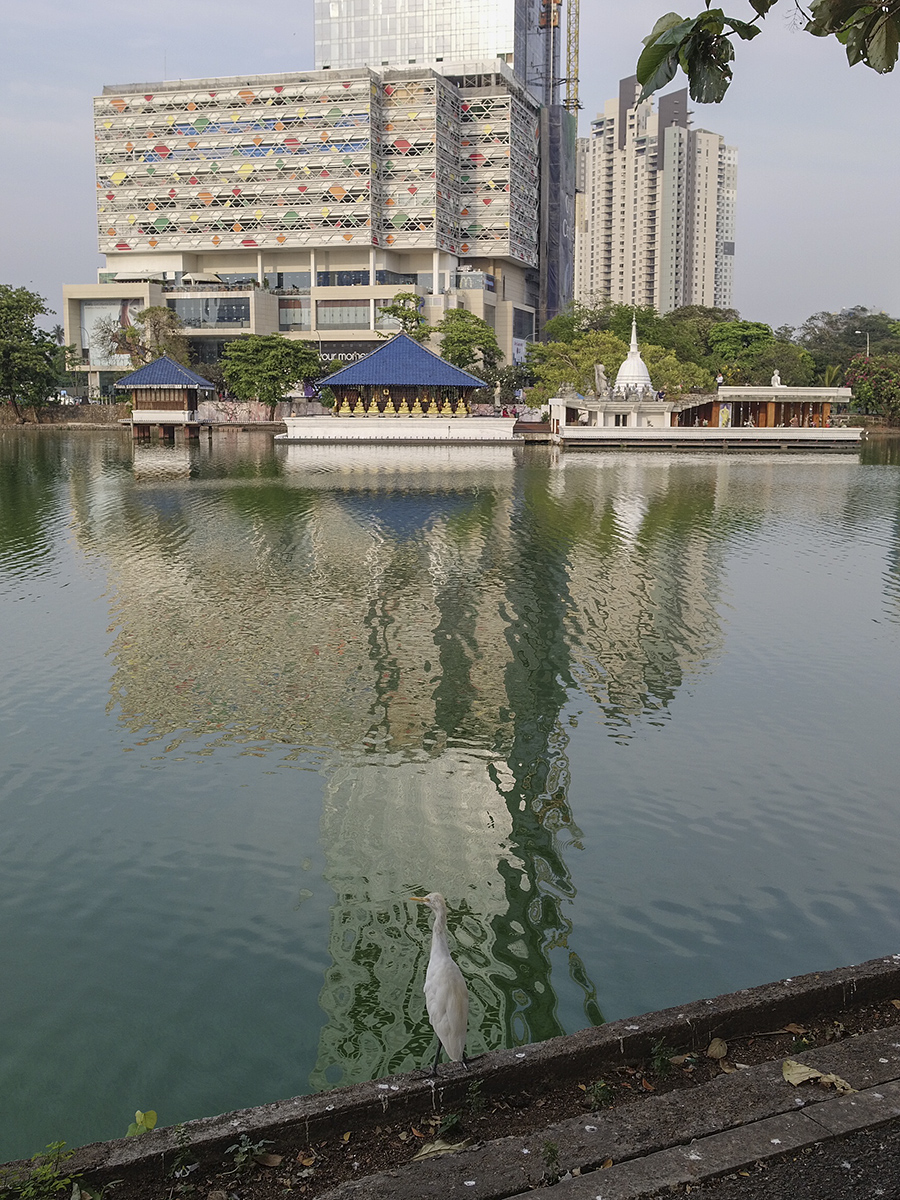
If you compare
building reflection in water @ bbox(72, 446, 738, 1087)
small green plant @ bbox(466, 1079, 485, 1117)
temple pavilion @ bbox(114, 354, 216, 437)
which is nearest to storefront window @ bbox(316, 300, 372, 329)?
temple pavilion @ bbox(114, 354, 216, 437)

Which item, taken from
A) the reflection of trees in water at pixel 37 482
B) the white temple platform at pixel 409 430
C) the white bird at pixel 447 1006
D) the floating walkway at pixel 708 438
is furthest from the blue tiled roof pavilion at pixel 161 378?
the white bird at pixel 447 1006

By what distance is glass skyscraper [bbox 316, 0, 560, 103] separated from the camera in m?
110

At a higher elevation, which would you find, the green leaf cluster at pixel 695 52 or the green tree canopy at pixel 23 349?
the green tree canopy at pixel 23 349

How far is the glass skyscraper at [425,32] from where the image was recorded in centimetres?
10981

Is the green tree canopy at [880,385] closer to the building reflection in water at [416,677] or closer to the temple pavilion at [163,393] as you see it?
the temple pavilion at [163,393]

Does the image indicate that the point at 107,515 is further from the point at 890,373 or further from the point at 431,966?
the point at 890,373

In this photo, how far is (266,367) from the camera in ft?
253

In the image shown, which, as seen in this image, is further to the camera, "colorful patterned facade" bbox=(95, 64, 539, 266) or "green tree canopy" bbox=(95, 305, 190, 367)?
"colorful patterned facade" bbox=(95, 64, 539, 266)

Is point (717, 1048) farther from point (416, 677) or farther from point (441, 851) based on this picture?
point (416, 677)

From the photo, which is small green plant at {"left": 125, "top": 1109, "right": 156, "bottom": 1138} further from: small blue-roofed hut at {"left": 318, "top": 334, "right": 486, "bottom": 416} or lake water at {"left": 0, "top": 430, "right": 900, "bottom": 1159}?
small blue-roofed hut at {"left": 318, "top": 334, "right": 486, "bottom": 416}

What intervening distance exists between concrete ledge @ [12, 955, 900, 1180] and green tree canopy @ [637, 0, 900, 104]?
169 inches

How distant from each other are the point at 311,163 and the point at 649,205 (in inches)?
3607

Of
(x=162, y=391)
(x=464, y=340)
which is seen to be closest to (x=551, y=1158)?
(x=162, y=391)

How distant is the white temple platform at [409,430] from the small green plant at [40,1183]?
196ft
